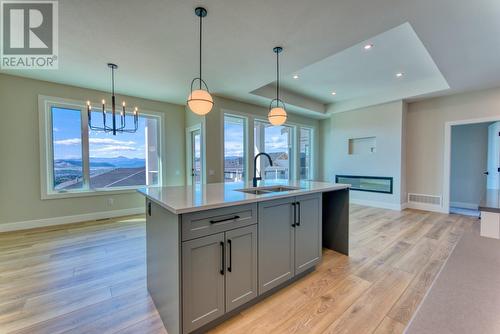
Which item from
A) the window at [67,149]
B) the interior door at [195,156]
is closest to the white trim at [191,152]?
the interior door at [195,156]

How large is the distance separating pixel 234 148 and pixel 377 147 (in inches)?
146

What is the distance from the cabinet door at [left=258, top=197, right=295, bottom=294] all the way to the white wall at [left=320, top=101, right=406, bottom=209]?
447 cm

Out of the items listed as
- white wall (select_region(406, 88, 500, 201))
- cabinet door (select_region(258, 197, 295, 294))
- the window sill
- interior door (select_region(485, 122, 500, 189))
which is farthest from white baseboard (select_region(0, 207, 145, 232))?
interior door (select_region(485, 122, 500, 189))

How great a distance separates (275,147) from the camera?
21.2 ft

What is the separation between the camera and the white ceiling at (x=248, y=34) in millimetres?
2031

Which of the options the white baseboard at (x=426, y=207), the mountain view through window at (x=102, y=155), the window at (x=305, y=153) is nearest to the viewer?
the mountain view through window at (x=102, y=155)

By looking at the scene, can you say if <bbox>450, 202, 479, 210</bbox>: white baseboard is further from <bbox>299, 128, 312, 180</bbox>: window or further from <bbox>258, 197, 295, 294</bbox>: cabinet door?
<bbox>258, 197, 295, 294</bbox>: cabinet door

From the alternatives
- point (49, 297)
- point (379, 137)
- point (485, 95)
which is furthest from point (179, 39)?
point (485, 95)

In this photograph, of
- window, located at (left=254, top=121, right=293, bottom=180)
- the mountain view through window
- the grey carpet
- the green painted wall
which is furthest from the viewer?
window, located at (left=254, top=121, right=293, bottom=180)

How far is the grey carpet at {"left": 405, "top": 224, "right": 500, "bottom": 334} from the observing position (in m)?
0.46

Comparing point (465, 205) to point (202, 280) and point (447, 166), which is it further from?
point (202, 280)

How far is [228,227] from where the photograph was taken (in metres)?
1.60

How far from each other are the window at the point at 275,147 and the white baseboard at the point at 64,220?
10.9 ft

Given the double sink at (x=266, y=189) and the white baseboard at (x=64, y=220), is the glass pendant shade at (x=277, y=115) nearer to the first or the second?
the double sink at (x=266, y=189)
